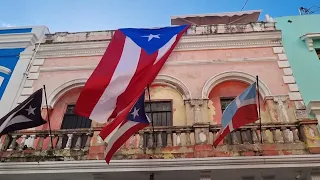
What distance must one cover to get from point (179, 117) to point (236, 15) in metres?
4.82

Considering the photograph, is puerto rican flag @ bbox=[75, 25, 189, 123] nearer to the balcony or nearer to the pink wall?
the balcony

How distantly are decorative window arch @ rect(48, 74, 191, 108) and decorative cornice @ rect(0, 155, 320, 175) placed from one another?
239 centimetres

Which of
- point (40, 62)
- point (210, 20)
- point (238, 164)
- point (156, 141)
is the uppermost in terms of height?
point (210, 20)

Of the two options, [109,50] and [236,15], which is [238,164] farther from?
[236,15]

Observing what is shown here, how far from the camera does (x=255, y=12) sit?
1142 centimetres

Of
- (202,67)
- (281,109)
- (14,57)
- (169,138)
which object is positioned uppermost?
(14,57)

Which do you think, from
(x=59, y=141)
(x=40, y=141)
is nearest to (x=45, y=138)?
(x=40, y=141)

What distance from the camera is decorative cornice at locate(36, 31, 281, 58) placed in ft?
33.7

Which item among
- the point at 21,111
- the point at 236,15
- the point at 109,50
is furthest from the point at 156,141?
the point at 236,15

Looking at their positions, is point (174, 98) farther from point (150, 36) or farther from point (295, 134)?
point (295, 134)

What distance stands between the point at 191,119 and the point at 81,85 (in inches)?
147

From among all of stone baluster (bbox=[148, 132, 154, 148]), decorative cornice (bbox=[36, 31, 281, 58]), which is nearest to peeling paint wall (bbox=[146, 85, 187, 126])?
stone baluster (bbox=[148, 132, 154, 148])

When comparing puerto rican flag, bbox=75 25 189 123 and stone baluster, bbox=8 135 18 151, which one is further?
stone baluster, bbox=8 135 18 151

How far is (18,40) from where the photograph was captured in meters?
11.0
